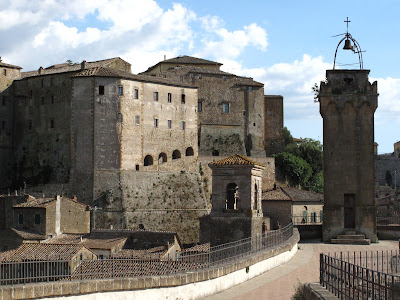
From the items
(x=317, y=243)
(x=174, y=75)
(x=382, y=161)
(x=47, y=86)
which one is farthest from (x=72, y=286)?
(x=382, y=161)

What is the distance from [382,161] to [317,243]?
72.4m

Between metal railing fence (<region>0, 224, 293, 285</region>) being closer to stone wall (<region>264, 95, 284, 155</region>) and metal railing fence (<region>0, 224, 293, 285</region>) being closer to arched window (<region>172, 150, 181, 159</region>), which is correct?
arched window (<region>172, 150, 181, 159</region>)

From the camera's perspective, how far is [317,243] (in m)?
34.2

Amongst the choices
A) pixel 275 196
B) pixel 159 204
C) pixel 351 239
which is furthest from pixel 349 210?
pixel 159 204

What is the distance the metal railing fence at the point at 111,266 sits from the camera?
15.5m

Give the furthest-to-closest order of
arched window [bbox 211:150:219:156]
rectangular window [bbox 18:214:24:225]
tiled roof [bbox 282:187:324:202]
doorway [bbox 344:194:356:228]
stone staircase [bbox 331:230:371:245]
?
arched window [bbox 211:150:219:156], tiled roof [bbox 282:187:324:202], rectangular window [bbox 18:214:24:225], doorway [bbox 344:194:356:228], stone staircase [bbox 331:230:371:245]

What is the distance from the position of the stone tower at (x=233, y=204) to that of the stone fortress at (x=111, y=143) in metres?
31.7

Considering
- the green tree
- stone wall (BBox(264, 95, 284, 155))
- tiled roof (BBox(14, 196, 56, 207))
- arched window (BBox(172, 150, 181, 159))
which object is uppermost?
stone wall (BBox(264, 95, 284, 155))

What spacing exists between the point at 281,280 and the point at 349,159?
14.4 meters

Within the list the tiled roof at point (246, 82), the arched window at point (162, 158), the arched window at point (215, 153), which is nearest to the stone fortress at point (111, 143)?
the arched window at point (162, 158)

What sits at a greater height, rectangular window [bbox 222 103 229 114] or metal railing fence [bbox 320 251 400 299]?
rectangular window [bbox 222 103 229 114]

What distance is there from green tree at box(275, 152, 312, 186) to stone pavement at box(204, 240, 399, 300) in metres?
43.4

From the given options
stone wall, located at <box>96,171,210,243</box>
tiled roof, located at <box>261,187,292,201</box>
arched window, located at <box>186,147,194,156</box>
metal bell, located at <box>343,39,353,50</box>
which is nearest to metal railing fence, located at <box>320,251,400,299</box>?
metal bell, located at <box>343,39,353,50</box>

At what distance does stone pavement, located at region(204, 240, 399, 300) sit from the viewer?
18.7m
